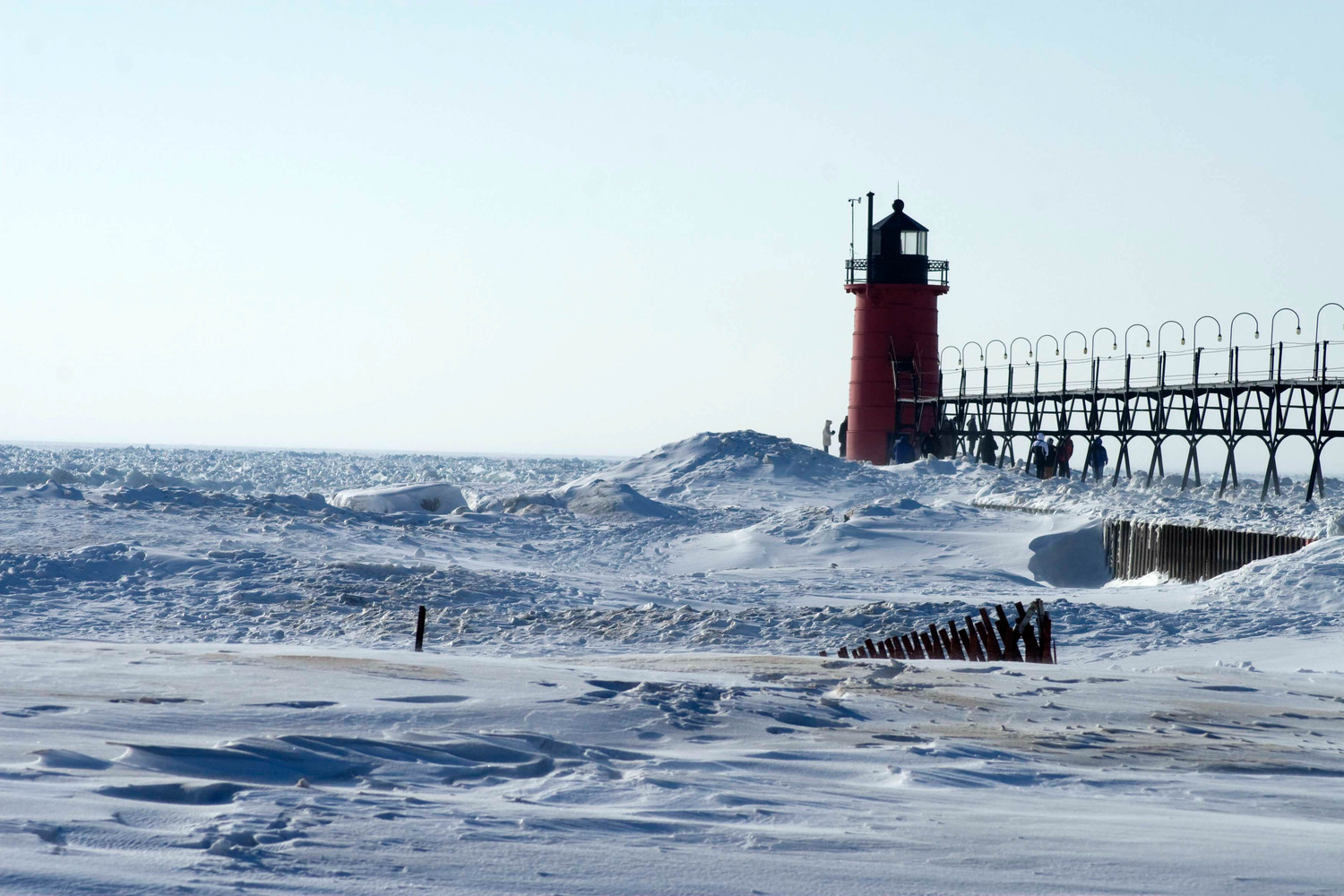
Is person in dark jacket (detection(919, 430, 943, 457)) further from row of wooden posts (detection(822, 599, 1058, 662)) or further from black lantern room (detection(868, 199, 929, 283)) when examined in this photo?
row of wooden posts (detection(822, 599, 1058, 662))

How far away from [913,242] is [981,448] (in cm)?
589

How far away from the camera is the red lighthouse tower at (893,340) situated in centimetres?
3603

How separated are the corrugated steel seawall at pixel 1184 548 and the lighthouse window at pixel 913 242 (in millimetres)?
19299

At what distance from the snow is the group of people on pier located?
20453mm

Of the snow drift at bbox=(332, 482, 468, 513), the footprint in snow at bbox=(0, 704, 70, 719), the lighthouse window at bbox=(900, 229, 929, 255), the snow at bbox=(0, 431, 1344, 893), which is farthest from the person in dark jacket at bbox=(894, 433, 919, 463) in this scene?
the footprint in snow at bbox=(0, 704, 70, 719)

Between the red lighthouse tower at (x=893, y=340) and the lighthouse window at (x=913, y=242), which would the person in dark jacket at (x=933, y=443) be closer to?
the red lighthouse tower at (x=893, y=340)

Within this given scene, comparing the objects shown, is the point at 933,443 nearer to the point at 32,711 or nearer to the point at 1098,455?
the point at 1098,455

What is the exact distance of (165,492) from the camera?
62.1 feet

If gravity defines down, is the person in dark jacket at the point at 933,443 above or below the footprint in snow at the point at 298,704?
above

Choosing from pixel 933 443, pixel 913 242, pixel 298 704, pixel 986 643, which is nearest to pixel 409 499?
pixel 913 242

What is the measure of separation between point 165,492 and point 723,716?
1534 centimetres

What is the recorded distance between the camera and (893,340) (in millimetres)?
36656

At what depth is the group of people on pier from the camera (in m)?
33.2

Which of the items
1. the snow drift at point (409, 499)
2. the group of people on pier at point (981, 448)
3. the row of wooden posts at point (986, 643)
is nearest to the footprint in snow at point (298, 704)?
the row of wooden posts at point (986, 643)
